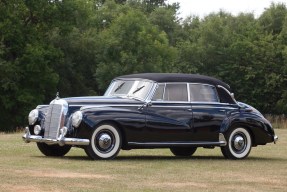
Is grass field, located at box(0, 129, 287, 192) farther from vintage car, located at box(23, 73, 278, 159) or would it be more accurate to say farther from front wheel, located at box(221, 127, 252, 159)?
vintage car, located at box(23, 73, 278, 159)

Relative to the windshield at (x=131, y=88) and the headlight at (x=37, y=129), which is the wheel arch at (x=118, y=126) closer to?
the windshield at (x=131, y=88)

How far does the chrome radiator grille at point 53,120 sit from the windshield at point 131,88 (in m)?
1.62

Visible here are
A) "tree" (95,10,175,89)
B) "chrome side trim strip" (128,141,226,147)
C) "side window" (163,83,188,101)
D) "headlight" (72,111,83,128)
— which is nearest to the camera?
"headlight" (72,111,83,128)

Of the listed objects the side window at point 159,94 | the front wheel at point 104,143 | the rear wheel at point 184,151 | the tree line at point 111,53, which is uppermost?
the tree line at point 111,53

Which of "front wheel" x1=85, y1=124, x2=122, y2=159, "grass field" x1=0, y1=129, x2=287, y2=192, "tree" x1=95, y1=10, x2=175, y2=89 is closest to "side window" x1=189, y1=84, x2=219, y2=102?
"grass field" x1=0, y1=129, x2=287, y2=192

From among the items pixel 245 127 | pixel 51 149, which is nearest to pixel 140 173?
pixel 51 149

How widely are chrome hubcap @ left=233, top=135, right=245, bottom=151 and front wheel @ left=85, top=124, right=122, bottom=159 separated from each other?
2.80 m

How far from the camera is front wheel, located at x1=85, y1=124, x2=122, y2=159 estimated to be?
56.4ft

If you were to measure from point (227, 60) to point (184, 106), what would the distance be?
5727 cm

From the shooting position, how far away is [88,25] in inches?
3206

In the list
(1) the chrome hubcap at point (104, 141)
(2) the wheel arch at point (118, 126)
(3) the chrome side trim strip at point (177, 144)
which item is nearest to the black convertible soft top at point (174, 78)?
(3) the chrome side trim strip at point (177, 144)

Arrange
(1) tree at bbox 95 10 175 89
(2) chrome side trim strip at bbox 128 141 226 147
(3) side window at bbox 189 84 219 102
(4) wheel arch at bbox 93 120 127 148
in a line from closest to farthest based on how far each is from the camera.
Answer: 1. (4) wheel arch at bbox 93 120 127 148
2. (2) chrome side trim strip at bbox 128 141 226 147
3. (3) side window at bbox 189 84 219 102
4. (1) tree at bbox 95 10 175 89

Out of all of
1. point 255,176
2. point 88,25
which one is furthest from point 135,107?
point 88,25

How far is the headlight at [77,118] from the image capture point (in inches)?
666
